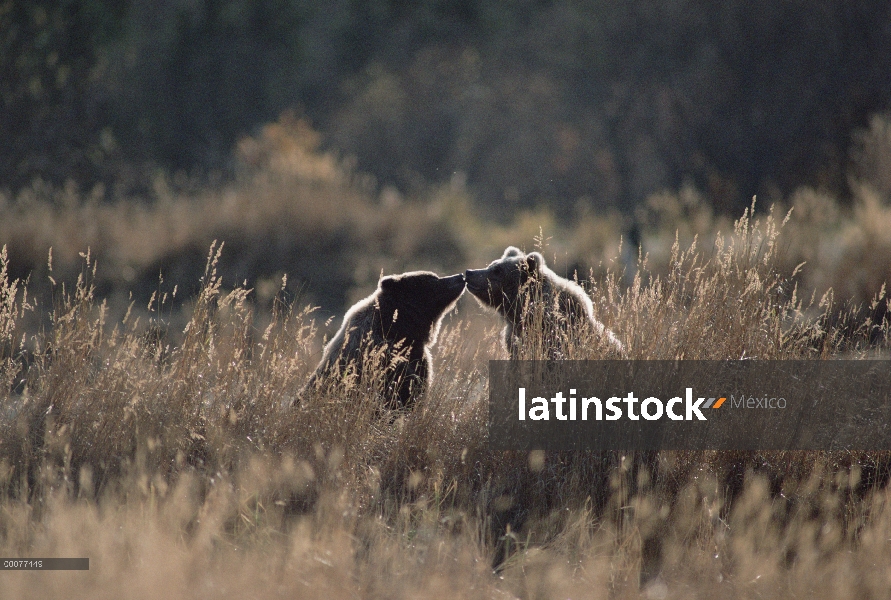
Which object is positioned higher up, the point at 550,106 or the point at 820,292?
the point at 550,106

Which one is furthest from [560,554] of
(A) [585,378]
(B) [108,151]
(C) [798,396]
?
(B) [108,151]

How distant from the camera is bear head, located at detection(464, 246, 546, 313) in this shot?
6.14 m

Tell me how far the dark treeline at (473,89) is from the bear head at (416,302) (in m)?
10.5

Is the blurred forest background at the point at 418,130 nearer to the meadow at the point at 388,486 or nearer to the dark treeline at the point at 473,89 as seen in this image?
the dark treeline at the point at 473,89

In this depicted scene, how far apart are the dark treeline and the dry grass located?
10.9m

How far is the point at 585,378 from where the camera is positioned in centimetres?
484

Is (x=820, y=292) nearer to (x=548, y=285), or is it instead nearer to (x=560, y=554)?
(x=548, y=285)

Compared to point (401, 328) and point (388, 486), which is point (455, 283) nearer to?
point (401, 328)

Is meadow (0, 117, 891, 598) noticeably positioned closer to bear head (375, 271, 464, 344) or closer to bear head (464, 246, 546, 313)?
bear head (375, 271, 464, 344)

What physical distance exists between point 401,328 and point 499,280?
34.1 inches

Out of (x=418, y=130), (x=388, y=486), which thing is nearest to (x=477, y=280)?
(x=388, y=486)

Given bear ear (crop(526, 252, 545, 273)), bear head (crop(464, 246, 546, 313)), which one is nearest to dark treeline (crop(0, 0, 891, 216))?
bear head (crop(464, 246, 546, 313))

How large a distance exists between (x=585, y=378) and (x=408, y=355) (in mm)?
1129

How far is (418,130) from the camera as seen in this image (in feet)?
106
